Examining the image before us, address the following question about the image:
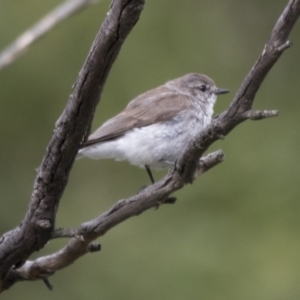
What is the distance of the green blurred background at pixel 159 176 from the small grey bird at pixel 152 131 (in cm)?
185

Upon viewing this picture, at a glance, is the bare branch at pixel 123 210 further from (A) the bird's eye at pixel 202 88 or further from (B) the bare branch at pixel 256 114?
(A) the bird's eye at pixel 202 88

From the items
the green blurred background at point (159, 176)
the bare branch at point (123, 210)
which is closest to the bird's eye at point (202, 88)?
the green blurred background at point (159, 176)

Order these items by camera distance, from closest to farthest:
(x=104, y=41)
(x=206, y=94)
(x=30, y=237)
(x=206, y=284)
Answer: (x=104, y=41) → (x=30, y=237) → (x=206, y=94) → (x=206, y=284)

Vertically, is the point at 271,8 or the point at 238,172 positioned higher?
the point at 271,8

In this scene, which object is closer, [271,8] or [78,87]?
[78,87]

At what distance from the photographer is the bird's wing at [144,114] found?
15.9ft

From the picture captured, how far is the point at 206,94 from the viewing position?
5500 millimetres

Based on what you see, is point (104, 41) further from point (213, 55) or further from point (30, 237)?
point (213, 55)

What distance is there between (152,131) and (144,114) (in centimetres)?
19

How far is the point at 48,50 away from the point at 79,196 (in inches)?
48.8

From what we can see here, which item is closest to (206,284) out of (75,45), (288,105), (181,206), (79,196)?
(181,206)

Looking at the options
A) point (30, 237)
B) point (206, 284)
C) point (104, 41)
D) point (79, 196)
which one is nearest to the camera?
point (104, 41)

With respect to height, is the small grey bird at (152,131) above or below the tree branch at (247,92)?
above

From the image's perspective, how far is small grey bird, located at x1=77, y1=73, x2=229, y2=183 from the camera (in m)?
4.74
